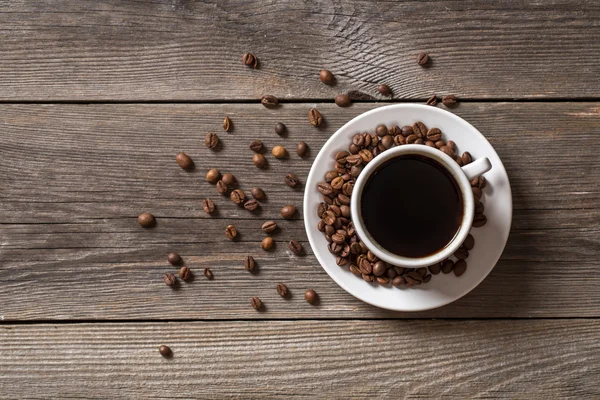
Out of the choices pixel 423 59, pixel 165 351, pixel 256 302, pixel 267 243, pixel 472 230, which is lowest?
pixel 165 351

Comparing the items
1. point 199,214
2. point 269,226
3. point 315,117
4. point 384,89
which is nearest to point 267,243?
Result: point 269,226

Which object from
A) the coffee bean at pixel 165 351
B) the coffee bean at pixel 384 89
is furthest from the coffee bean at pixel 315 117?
the coffee bean at pixel 165 351

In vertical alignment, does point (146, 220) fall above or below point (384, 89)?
below

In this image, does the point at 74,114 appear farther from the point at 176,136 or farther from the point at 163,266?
the point at 163,266

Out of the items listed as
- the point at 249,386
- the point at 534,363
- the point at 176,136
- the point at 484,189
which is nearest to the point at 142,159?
the point at 176,136

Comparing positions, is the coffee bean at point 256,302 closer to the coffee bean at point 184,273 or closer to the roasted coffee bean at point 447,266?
the coffee bean at point 184,273

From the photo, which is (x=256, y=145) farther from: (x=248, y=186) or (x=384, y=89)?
(x=384, y=89)

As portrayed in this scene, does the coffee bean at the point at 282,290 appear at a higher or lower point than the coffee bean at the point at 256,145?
lower
